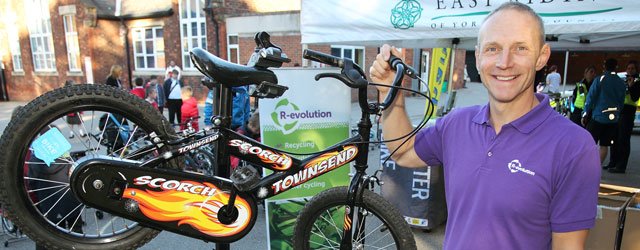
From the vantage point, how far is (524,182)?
1.15 meters

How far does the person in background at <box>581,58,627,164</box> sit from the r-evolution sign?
130 inches

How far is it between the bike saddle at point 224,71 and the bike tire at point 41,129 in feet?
1.10

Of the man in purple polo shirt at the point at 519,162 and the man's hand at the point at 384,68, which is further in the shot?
the man's hand at the point at 384,68

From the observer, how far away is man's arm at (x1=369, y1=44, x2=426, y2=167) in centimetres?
172

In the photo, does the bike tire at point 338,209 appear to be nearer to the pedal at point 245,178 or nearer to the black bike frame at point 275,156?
the black bike frame at point 275,156

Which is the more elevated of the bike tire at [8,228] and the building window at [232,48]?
the building window at [232,48]

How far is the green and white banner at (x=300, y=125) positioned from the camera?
273 centimetres

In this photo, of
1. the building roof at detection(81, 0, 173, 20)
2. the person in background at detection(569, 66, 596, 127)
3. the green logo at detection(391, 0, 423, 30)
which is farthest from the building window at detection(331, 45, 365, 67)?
the green logo at detection(391, 0, 423, 30)

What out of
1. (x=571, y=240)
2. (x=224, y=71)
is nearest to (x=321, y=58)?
(x=224, y=71)

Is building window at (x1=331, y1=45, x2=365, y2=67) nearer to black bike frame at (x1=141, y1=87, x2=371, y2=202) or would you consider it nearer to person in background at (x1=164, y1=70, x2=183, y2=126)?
person in background at (x1=164, y1=70, x2=183, y2=126)

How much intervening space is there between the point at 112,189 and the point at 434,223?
10.1 feet

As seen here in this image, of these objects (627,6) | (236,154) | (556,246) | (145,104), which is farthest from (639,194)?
(145,104)

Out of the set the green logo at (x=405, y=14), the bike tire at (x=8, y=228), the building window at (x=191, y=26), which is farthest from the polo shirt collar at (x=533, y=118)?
the building window at (x=191, y=26)

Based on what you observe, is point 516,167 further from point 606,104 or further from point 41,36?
point 41,36
